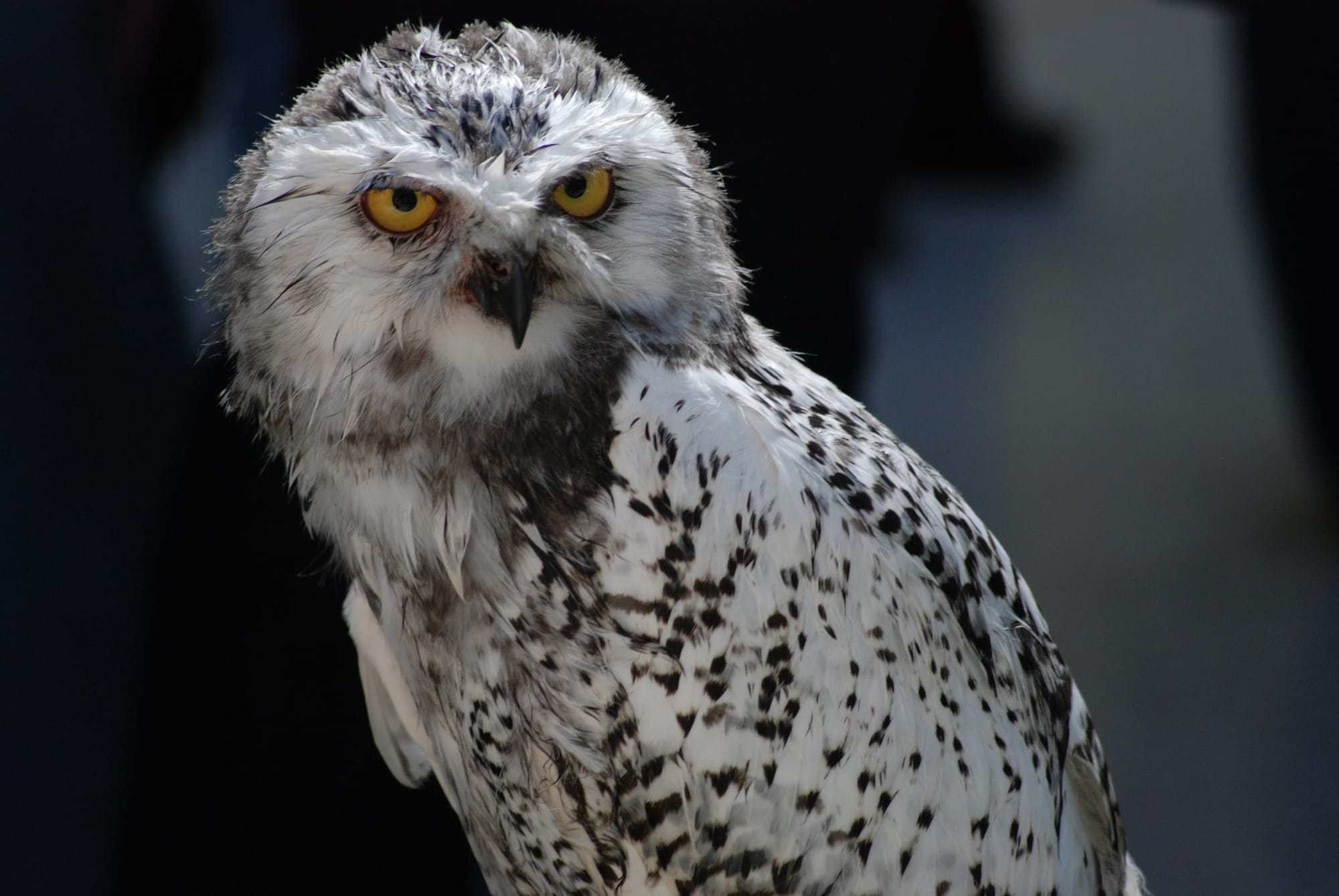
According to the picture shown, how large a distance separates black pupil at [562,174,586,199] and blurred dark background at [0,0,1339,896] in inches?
Result: 20.0

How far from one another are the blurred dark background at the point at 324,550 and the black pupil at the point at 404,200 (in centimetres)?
46

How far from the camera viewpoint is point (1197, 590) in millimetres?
2182

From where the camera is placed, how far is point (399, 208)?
84cm

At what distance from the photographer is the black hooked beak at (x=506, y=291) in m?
0.82

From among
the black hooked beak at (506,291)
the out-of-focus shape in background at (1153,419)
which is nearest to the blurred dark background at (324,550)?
the out-of-focus shape in background at (1153,419)

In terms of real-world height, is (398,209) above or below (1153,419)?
above

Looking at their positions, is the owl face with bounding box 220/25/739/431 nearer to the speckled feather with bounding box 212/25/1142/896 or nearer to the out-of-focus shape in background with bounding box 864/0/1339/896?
the speckled feather with bounding box 212/25/1142/896

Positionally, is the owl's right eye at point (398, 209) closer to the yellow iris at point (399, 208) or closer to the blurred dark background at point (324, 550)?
the yellow iris at point (399, 208)

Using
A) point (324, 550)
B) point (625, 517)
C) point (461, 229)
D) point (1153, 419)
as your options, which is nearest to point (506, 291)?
point (461, 229)

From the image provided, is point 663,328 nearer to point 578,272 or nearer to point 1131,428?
point 578,272

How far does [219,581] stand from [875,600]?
99cm

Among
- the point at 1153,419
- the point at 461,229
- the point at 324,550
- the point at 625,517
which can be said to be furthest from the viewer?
the point at 1153,419

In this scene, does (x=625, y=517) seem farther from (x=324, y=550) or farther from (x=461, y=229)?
(x=324, y=550)

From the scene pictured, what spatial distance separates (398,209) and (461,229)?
50 mm
